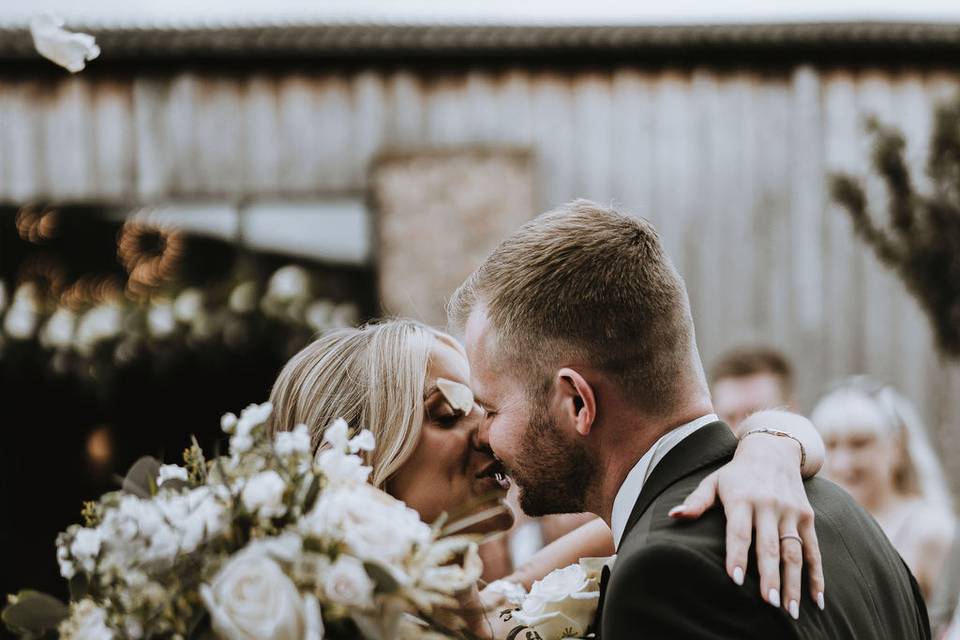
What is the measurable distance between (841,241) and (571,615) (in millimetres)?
5444

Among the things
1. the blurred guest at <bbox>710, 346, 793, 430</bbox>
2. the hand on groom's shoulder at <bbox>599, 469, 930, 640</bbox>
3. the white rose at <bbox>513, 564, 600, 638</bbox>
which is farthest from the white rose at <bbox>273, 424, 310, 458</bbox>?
the blurred guest at <bbox>710, 346, 793, 430</bbox>

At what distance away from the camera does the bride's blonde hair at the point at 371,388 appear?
8.49ft

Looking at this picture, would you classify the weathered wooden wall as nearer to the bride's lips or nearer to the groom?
the bride's lips

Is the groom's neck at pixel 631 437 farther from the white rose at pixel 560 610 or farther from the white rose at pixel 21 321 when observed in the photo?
the white rose at pixel 21 321

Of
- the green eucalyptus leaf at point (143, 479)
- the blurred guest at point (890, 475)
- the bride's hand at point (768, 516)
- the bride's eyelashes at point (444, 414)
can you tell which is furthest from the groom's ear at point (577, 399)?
the blurred guest at point (890, 475)

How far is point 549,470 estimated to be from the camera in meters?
2.17

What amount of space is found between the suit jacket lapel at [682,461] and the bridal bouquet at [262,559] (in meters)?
0.50

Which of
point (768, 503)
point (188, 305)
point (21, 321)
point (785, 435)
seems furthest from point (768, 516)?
point (21, 321)

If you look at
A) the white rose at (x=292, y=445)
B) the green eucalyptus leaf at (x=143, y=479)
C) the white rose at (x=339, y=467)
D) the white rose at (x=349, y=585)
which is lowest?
the white rose at (x=349, y=585)

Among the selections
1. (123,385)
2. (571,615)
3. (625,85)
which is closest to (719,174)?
(625,85)

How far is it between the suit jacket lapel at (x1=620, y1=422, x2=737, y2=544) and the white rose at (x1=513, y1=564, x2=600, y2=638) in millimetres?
244

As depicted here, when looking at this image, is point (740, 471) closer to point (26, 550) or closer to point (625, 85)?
point (625, 85)

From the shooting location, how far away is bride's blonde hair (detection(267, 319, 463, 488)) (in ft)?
8.49

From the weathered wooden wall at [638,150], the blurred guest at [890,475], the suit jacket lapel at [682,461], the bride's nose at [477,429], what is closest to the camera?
the suit jacket lapel at [682,461]
